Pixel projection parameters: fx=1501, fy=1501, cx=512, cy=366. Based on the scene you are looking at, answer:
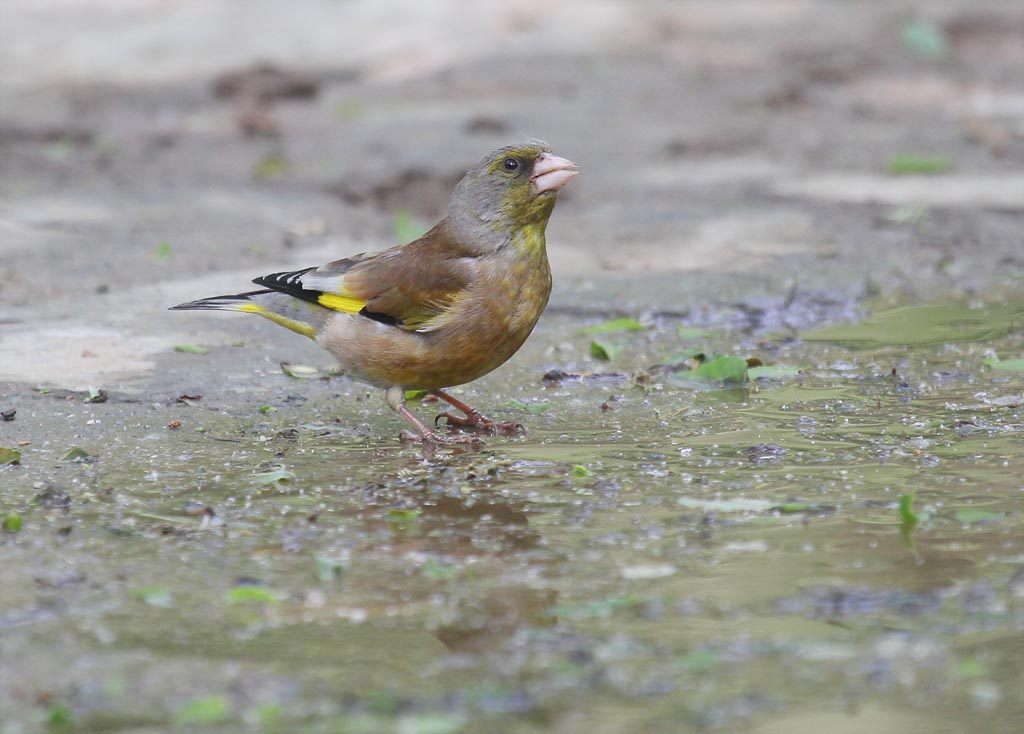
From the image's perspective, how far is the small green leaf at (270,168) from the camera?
1021 cm

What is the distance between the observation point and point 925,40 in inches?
520

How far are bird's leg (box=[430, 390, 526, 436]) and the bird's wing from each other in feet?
1.18

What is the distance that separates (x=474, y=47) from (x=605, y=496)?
967 centimetres

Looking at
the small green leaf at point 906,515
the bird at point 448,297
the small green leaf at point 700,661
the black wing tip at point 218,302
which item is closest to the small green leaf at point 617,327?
the bird at point 448,297

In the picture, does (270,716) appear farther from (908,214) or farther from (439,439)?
(908,214)

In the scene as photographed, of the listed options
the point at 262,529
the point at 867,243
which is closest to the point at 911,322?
the point at 867,243

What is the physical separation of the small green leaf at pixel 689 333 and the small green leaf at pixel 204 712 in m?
3.95

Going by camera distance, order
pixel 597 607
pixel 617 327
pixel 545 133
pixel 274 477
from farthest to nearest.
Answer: pixel 545 133 → pixel 617 327 → pixel 274 477 → pixel 597 607

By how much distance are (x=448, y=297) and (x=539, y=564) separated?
5.50 ft

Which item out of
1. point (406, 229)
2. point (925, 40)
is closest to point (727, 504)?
point (406, 229)

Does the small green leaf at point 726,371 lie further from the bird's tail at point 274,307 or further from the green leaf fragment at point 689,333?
the bird's tail at point 274,307

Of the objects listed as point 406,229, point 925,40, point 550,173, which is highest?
point 925,40

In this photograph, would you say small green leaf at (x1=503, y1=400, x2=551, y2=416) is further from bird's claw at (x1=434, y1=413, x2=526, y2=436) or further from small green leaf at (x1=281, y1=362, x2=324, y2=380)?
small green leaf at (x1=281, y1=362, x2=324, y2=380)

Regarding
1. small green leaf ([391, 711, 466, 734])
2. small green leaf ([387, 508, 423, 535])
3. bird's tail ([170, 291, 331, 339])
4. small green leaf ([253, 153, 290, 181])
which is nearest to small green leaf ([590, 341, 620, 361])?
bird's tail ([170, 291, 331, 339])
